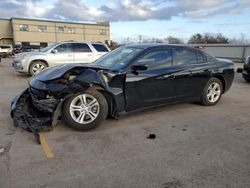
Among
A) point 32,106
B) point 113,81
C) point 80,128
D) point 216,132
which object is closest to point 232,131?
point 216,132

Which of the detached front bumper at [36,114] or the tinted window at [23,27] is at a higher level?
the tinted window at [23,27]

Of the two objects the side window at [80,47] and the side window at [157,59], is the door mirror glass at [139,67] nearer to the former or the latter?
the side window at [157,59]

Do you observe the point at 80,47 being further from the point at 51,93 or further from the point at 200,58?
the point at 51,93

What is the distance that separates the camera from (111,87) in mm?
4684

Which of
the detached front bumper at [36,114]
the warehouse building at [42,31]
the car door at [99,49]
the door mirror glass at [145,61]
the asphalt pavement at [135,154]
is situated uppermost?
the warehouse building at [42,31]

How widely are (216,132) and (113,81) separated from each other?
2080mm

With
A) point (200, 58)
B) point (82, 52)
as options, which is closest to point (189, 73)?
point (200, 58)

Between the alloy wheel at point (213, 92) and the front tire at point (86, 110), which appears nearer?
the front tire at point (86, 110)

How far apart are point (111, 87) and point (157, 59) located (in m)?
1.33

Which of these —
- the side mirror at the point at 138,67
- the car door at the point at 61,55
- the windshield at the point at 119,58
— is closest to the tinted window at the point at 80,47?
the car door at the point at 61,55

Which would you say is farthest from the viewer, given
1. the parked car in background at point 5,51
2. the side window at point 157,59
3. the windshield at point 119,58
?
the parked car in background at point 5,51

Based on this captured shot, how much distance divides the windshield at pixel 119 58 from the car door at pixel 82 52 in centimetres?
642

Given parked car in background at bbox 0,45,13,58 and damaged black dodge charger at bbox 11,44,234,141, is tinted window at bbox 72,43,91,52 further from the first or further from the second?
parked car in background at bbox 0,45,13,58

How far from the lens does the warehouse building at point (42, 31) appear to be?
56125 mm
